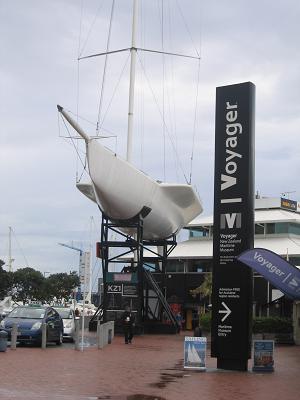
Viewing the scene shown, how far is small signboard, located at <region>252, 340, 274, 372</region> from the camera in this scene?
17484 millimetres

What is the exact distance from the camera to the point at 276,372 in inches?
699

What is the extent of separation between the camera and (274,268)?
53.7ft

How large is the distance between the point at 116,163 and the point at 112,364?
20.9m

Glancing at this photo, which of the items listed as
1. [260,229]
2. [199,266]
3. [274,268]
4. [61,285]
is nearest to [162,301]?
[199,266]

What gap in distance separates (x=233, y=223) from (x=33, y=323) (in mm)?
10031

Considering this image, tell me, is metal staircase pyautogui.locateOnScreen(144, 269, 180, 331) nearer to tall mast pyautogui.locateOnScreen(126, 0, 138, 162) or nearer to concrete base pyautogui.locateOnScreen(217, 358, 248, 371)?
tall mast pyautogui.locateOnScreen(126, 0, 138, 162)

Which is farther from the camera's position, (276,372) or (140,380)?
(276,372)

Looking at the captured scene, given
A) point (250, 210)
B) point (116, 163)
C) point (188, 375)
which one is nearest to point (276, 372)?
point (188, 375)

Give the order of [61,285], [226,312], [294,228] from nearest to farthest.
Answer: [226,312], [294,228], [61,285]

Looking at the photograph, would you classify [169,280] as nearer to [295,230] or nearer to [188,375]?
[295,230]

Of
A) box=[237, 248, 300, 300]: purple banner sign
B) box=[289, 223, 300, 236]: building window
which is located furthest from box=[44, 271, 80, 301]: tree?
box=[237, 248, 300, 300]: purple banner sign

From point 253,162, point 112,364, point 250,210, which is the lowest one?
point 112,364

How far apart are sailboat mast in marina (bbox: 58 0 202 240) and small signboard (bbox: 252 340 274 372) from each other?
17483 millimetres

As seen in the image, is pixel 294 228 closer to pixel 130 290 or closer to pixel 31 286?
pixel 130 290
